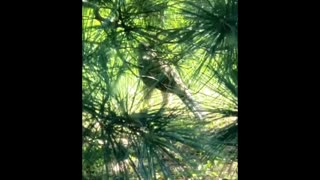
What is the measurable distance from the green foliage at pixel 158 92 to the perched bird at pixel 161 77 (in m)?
0.01

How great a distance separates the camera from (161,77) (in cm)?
128

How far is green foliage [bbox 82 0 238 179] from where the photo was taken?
1257 millimetres

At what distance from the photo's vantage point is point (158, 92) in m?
1.28

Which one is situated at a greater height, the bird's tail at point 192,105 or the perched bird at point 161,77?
the perched bird at point 161,77

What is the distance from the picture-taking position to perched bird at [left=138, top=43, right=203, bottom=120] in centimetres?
127

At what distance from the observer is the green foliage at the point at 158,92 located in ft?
4.12

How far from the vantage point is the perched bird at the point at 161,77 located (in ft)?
4.18

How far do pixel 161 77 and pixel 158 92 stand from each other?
0.04 meters

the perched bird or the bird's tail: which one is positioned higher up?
the perched bird

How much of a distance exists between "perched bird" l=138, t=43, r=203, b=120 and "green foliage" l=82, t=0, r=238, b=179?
0.01 metres
